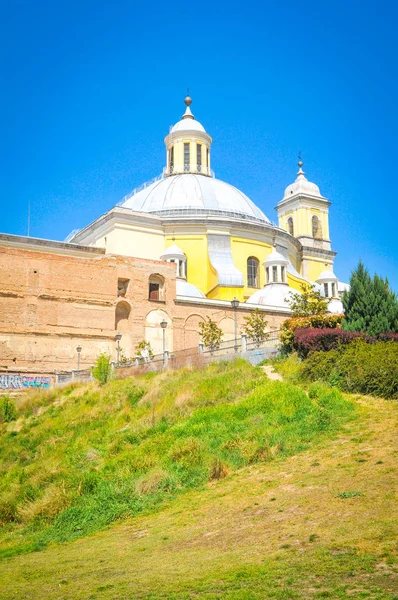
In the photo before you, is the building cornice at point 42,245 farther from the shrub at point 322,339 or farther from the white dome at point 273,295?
the shrub at point 322,339

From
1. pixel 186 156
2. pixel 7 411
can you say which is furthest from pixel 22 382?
pixel 186 156

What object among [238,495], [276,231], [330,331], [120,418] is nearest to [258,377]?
[330,331]

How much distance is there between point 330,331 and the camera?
65.0ft

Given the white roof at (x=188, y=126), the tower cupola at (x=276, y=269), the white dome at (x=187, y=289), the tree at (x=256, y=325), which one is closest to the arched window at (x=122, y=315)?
the white dome at (x=187, y=289)

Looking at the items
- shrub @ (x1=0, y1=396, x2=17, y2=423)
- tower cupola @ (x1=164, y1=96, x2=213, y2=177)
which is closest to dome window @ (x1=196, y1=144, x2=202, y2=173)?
tower cupola @ (x1=164, y1=96, x2=213, y2=177)

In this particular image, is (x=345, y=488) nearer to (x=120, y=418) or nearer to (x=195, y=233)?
(x=120, y=418)

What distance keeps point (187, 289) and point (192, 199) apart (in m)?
7.89

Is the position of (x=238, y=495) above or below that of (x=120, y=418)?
below

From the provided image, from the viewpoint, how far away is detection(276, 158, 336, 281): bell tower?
50.3 m

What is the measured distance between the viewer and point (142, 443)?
612 inches

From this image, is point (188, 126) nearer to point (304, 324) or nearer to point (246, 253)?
point (246, 253)

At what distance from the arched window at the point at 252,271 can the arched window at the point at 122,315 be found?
9.59 meters

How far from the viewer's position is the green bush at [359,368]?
53.2 ft

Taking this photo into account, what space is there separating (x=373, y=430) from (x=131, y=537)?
16.9 feet
